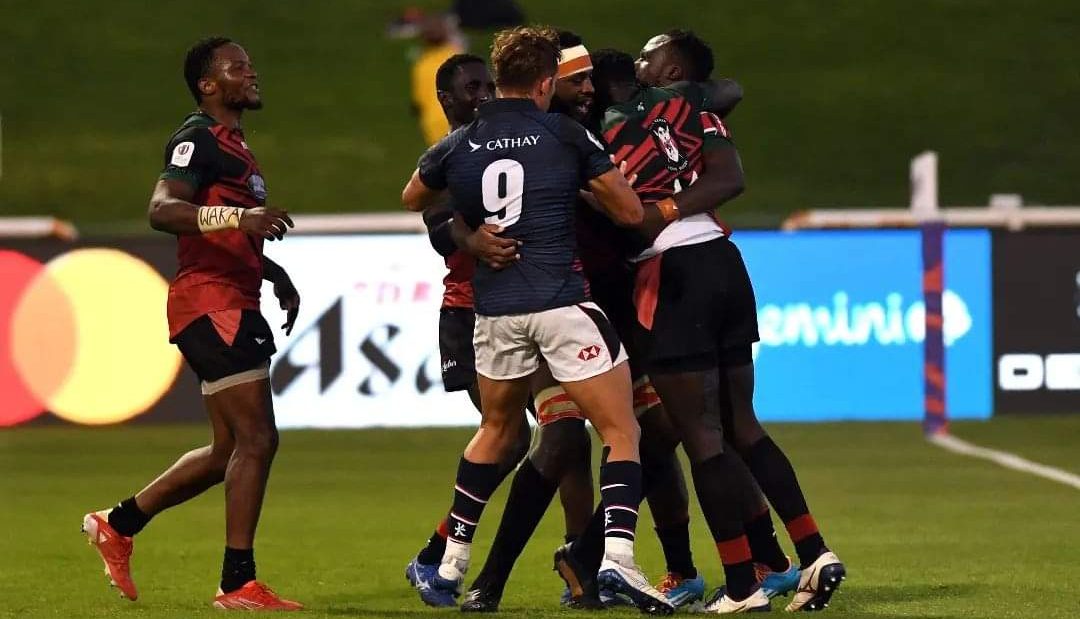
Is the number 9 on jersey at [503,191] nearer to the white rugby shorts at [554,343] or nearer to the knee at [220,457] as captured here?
the white rugby shorts at [554,343]

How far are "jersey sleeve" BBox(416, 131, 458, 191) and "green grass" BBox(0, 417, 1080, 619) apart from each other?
1.60 metres

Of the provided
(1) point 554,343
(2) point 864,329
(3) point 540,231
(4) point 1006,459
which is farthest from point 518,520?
(2) point 864,329

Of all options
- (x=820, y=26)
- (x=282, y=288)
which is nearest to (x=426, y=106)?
(x=820, y=26)

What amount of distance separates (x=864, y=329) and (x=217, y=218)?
9487 millimetres

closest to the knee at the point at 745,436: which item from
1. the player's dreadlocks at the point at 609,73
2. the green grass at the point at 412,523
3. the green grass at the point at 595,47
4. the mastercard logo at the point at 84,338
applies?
the green grass at the point at 412,523

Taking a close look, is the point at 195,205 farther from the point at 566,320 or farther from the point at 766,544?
the point at 766,544

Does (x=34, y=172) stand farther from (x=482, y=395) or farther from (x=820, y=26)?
(x=482, y=395)

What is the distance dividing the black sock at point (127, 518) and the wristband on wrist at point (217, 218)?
1325mm

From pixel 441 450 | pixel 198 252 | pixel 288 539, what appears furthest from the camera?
pixel 441 450

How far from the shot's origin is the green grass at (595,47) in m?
25.8

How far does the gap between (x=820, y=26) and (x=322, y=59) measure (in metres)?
7.20

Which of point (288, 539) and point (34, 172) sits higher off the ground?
point (34, 172)

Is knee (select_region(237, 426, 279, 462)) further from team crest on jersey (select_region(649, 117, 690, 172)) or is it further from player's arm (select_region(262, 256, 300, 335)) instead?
team crest on jersey (select_region(649, 117, 690, 172))

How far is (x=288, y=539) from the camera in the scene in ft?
33.3
